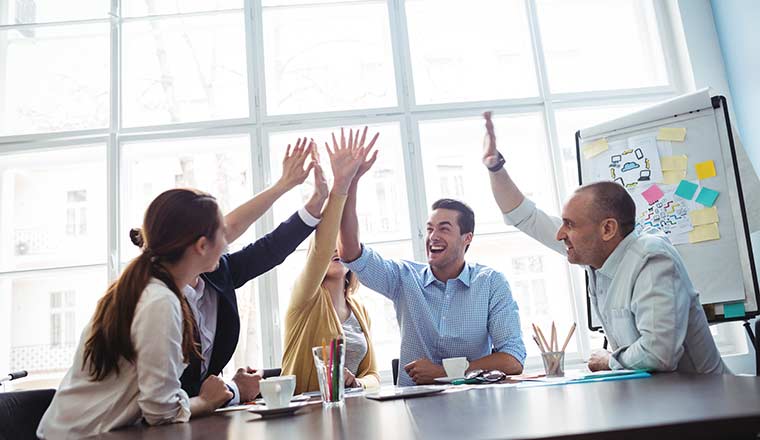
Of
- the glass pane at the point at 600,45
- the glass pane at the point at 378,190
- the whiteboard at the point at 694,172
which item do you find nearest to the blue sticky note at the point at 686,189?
the whiteboard at the point at 694,172

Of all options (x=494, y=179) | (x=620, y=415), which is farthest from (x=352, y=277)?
(x=620, y=415)

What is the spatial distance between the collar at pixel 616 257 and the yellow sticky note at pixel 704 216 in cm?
126

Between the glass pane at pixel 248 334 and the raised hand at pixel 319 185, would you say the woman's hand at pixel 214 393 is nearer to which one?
the raised hand at pixel 319 185

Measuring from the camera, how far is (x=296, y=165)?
7.63ft

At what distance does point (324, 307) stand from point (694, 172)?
194 centimetres

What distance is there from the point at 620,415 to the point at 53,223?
3.64 m

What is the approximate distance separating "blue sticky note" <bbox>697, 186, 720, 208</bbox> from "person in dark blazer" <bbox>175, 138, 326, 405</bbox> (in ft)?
6.12

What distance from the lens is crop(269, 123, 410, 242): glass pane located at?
3.62 metres

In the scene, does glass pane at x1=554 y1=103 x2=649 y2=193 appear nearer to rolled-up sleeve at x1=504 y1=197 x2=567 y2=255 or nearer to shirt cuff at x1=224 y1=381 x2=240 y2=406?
rolled-up sleeve at x1=504 y1=197 x2=567 y2=255

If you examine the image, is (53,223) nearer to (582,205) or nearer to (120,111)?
(120,111)

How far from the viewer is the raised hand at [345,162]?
226 centimetres

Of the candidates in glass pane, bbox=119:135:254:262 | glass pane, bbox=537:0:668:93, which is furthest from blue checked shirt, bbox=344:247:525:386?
glass pane, bbox=537:0:668:93

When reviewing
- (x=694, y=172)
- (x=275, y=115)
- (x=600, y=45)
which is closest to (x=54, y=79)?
Result: (x=275, y=115)

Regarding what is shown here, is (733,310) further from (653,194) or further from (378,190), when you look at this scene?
(378,190)
